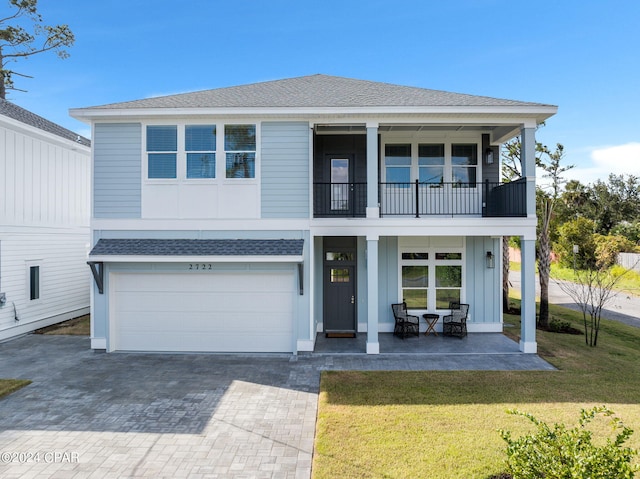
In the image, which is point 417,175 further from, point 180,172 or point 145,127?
point 145,127

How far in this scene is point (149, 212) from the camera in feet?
32.8

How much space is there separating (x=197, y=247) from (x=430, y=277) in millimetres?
7023

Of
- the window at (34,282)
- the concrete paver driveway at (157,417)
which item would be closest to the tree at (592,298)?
the concrete paver driveway at (157,417)

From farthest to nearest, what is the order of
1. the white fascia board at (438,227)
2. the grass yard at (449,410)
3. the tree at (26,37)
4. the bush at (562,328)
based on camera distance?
the tree at (26,37) < the bush at (562,328) < the white fascia board at (438,227) < the grass yard at (449,410)

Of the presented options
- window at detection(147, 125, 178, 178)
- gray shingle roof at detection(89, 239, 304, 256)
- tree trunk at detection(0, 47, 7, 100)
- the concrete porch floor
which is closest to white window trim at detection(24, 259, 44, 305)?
gray shingle roof at detection(89, 239, 304, 256)

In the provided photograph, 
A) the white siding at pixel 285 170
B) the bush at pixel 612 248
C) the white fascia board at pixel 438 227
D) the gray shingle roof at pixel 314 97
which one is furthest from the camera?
the bush at pixel 612 248

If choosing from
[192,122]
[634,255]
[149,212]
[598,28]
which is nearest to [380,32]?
[598,28]

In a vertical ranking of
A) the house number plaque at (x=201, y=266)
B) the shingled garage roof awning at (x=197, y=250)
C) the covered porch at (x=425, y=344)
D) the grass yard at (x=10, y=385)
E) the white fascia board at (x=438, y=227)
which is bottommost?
the grass yard at (x=10, y=385)

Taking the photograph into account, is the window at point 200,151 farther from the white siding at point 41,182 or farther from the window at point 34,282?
the window at point 34,282

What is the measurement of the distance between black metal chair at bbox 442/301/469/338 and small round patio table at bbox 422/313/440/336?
9.5 inches

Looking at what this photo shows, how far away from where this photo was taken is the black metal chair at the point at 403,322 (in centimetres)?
1126

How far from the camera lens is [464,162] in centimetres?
1182

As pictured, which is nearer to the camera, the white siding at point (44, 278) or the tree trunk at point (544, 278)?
the white siding at point (44, 278)

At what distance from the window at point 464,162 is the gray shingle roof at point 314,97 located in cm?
170
